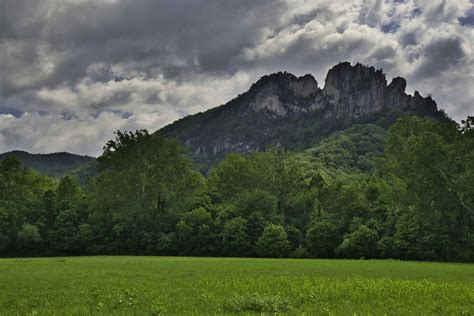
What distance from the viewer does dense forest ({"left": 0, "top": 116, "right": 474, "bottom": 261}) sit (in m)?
65.1

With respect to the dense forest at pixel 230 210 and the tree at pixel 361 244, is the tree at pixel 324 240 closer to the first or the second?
the dense forest at pixel 230 210

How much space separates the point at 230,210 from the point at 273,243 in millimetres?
13082

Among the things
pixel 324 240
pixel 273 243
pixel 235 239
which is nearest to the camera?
pixel 324 240

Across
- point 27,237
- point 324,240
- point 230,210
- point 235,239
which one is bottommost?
point 324,240

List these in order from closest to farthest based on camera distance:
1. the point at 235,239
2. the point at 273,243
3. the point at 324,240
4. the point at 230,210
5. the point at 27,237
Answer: the point at 324,240 < the point at 273,243 < the point at 235,239 < the point at 27,237 < the point at 230,210

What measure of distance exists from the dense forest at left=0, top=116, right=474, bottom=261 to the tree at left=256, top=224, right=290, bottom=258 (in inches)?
6.7

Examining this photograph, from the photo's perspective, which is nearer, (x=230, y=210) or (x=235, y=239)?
(x=235, y=239)

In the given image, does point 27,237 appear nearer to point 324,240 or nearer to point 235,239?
point 235,239

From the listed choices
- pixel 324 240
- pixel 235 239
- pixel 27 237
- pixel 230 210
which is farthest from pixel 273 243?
pixel 27 237

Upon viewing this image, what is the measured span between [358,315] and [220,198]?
8164cm

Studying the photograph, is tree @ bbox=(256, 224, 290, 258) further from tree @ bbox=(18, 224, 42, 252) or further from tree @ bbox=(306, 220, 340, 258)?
tree @ bbox=(18, 224, 42, 252)

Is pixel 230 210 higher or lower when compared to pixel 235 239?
higher

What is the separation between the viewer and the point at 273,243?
74.7 meters

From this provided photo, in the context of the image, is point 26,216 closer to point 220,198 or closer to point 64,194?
point 64,194
